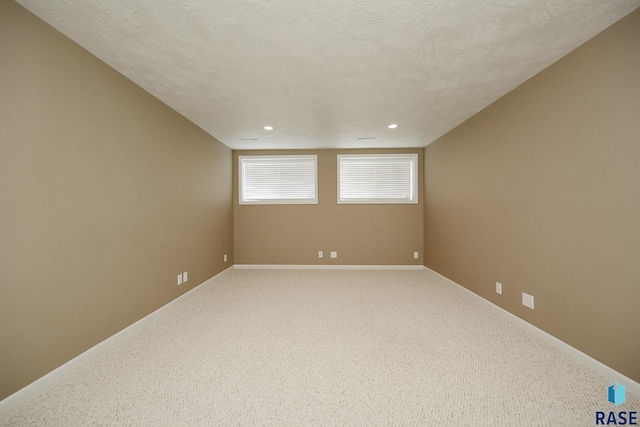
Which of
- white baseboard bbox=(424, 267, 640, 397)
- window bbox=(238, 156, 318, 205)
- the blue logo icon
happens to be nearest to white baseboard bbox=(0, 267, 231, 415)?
window bbox=(238, 156, 318, 205)

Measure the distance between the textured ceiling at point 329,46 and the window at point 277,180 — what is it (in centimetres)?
203

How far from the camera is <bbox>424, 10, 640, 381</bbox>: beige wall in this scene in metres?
1.63

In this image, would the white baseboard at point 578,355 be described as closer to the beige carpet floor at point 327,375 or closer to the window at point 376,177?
the beige carpet floor at point 327,375

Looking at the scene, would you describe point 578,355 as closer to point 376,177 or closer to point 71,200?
point 376,177

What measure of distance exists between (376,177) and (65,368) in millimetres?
4952

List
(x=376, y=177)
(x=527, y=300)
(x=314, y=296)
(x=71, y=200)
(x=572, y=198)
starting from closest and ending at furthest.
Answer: (x=71, y=200), (x=572, y=198), (x=527, y=300), (x=314, y=296), (x=376, y=177)

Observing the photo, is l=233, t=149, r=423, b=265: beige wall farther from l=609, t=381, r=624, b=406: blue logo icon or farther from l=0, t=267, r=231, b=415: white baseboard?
l=609, t=381, r=624, b=406: blue logo icon

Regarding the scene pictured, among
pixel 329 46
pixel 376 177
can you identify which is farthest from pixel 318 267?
pixel 329 46

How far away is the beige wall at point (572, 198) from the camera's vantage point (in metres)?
1.63

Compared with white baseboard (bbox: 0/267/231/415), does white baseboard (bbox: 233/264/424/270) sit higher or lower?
higher

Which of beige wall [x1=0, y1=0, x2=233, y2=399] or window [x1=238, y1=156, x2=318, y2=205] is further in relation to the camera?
window [x1=238, y1=156, x2=318, y2=205]

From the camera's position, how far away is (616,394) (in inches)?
60.1

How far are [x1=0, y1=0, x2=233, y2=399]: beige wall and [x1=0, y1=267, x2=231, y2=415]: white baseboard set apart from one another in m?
0.04

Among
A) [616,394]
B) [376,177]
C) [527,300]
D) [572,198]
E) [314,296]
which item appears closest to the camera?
[616,394]
